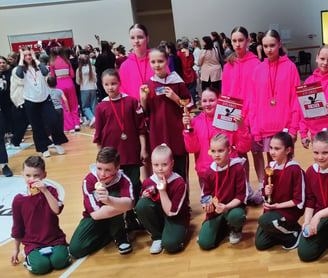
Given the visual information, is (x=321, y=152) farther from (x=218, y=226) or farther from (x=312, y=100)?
(x=218, y=226)

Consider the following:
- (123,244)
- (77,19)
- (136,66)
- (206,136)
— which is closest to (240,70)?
(206,136)

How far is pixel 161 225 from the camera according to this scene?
3232mm

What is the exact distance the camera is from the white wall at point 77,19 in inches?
533

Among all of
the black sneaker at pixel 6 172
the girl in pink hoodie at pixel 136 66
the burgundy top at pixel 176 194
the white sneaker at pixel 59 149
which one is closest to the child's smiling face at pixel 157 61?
the girl in pink hoodie at pixel 136 66

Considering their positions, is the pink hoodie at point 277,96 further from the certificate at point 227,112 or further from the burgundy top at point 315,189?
the burgundy top at point 315,189

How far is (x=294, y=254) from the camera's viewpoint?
9.27 ft

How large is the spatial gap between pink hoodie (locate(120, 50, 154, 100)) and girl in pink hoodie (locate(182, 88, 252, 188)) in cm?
51

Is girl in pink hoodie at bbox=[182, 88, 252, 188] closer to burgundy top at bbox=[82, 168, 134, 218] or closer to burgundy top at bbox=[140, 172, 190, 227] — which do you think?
burgundy top at bbox=[140, 172, 190, 227]

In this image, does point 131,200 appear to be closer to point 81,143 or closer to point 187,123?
point 187,123

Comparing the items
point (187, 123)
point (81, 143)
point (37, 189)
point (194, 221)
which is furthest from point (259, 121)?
point (81, 143)

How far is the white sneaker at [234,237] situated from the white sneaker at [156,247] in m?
0.53

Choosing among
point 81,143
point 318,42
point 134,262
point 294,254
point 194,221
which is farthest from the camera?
point 318,42

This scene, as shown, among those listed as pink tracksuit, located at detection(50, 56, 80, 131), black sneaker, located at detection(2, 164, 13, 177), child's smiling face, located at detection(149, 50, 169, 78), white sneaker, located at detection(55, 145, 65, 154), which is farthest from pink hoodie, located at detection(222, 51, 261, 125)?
pink tracksuit, located at detection(50, 56, 80, 131)

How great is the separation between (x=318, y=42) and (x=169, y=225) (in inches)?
462
